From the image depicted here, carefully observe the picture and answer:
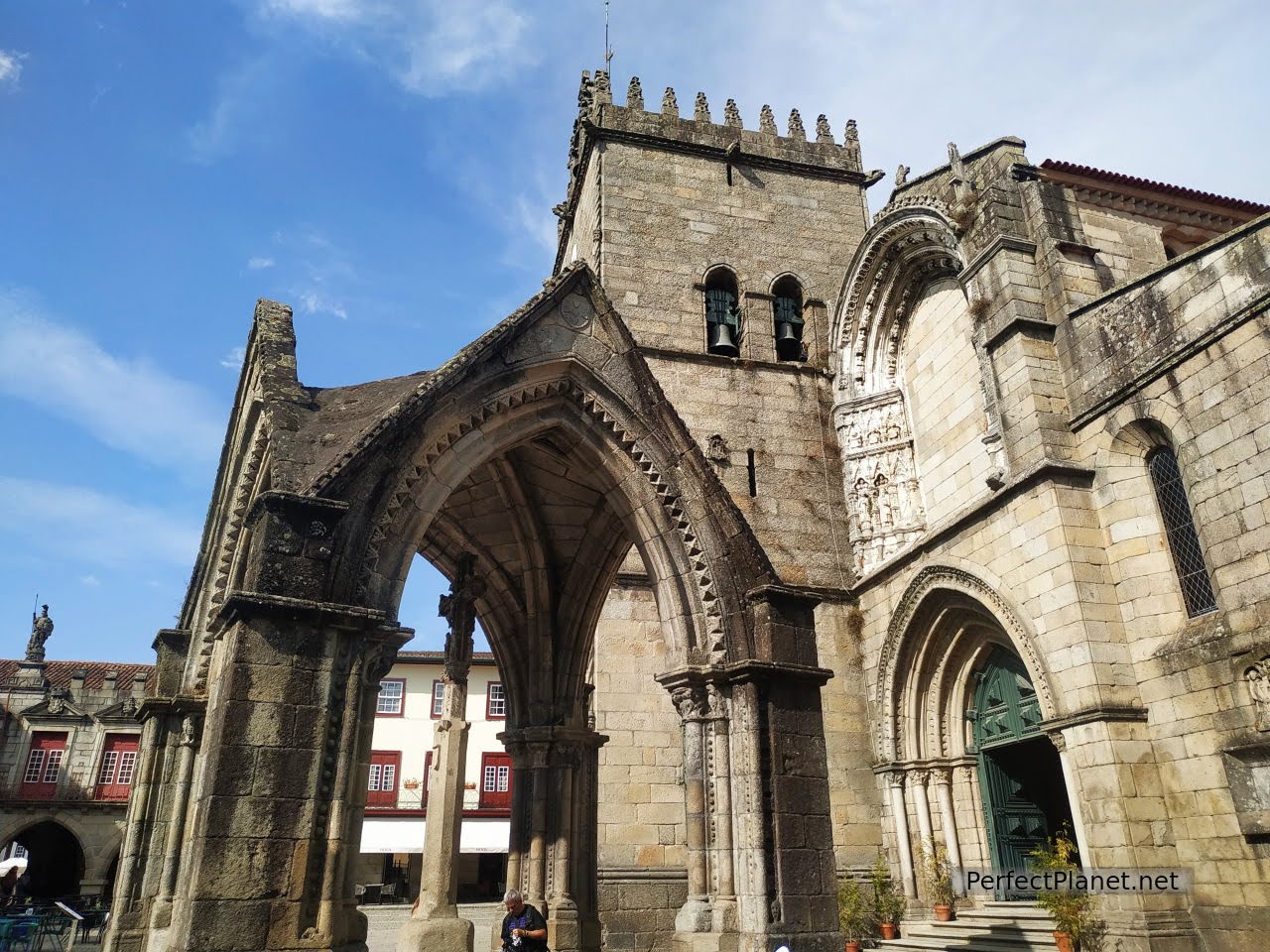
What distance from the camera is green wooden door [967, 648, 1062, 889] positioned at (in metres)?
12.5

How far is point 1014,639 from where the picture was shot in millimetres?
11531

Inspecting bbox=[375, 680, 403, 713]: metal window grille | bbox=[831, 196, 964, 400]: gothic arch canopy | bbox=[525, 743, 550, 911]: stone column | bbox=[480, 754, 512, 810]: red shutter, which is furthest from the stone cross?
bbox=[375, 680, 403, 713]: metal window grille

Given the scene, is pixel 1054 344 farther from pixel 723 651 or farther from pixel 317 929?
pixel 317 929

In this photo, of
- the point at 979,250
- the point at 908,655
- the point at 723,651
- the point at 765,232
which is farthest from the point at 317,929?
the point at 765,232

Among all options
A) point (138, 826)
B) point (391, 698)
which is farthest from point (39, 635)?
point (138, 826)

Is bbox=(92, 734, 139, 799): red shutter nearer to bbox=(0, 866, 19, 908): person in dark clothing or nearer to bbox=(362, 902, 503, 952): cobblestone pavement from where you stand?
bbox=(362, 902, 503, 952): cobblestone pavement

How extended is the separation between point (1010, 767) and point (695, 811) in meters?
7.56

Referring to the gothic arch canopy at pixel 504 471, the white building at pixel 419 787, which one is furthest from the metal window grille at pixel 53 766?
the gothic arch canopy at pixel 504 471

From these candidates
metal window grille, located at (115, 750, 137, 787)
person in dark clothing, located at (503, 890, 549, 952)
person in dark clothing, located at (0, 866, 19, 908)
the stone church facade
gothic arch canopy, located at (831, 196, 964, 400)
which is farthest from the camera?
metal window grille, located at (115, 750, 137, 787)

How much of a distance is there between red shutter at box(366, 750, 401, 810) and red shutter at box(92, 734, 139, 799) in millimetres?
9861

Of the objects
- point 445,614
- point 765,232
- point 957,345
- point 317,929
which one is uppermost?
point 765,232

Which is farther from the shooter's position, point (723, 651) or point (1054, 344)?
point (1054, 344)

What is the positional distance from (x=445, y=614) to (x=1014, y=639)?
22.7 feet

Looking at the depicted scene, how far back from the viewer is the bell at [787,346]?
57.3 ft
